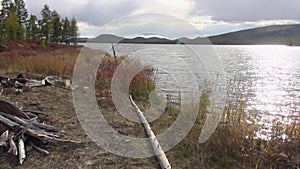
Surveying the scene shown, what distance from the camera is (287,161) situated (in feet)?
14.5

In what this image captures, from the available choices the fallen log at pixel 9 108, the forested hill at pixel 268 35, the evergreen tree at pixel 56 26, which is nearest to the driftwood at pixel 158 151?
the fallen log at pixel 9 108

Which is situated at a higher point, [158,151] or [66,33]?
[66,33]

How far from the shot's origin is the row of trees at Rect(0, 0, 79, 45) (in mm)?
41062

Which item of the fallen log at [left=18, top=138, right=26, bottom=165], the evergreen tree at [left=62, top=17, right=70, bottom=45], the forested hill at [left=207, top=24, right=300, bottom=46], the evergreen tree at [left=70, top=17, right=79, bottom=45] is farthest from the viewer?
the forested hill at [left=207, top=24, right=300, bottom=46]

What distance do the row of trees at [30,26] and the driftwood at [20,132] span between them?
38807mm

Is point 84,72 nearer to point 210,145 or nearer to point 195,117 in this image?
point 195,117

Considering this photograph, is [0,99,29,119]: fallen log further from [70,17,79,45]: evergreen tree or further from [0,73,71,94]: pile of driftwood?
[70,17,79,45]: evergreen tree

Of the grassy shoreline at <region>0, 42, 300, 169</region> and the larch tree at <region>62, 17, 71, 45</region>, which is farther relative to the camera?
the larch tree at <region>62, 17, 71, 45</region>

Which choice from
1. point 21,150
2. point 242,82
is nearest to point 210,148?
point 21,150

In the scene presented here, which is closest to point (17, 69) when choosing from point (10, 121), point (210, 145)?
point (10, 121)

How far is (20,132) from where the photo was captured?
4.57m

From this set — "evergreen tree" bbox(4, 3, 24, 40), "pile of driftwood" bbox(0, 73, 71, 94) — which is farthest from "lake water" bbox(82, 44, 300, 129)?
"evergreen tree" bbox(4, 3, 24, 40)

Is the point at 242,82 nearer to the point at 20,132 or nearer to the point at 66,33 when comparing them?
the point at 20,132

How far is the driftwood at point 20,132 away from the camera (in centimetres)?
436
